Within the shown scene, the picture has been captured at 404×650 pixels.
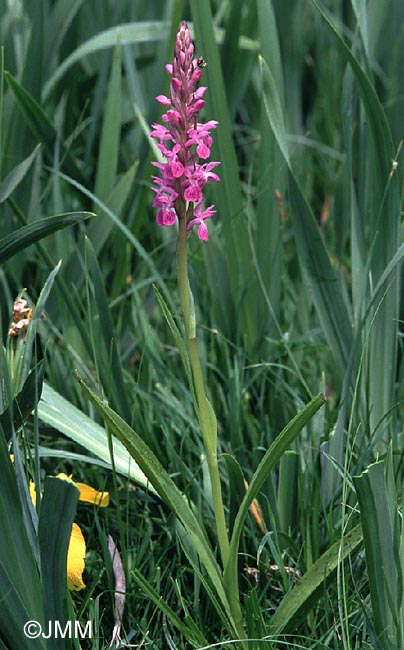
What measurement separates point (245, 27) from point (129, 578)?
1.31 metres

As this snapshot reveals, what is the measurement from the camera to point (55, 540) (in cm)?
89

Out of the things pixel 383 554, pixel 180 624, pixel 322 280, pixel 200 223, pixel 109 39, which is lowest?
pixel 180 624

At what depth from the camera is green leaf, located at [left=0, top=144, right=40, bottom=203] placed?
4.26 ft

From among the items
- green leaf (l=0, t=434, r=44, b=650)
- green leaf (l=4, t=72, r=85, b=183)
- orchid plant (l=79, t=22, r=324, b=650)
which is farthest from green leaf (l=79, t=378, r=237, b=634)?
green leaf (l=4, t=72, r=85, b=183)

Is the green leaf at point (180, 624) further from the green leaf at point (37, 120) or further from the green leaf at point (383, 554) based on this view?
the green leaf at point (37, 120)

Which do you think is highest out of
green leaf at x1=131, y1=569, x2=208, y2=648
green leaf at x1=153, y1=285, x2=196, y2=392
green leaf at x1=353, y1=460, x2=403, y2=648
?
green leaf at x1=153, y1=285, x2=196, y2=392

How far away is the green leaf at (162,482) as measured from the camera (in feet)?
2.97

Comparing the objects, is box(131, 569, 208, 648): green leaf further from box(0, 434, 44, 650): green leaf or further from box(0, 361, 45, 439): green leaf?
box(0, 361, 45, 439): green leaf

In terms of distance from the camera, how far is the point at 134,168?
1620mm

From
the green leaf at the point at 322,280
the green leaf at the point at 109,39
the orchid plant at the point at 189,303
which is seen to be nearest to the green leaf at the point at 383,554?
the orchid plant at the point at 189,303

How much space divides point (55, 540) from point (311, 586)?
0.30 metres

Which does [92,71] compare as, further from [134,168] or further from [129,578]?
[129,578]

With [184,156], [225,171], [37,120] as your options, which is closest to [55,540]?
[184,156]

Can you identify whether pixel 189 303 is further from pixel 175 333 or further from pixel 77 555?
pixel 77 555
